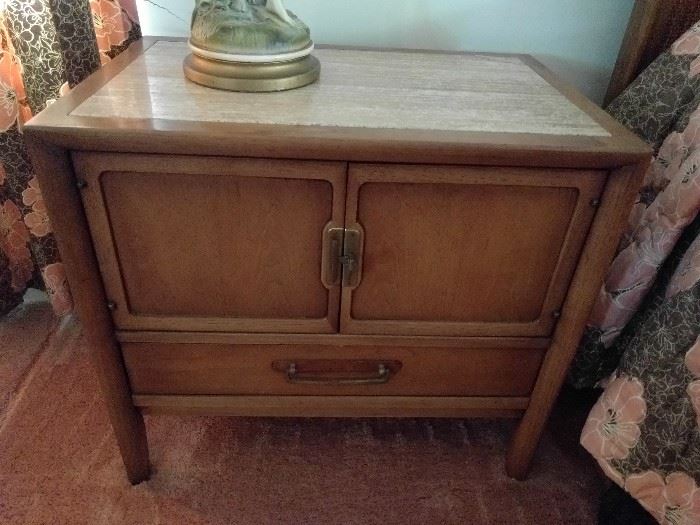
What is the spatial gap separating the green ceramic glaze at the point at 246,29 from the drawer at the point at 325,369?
443 mm

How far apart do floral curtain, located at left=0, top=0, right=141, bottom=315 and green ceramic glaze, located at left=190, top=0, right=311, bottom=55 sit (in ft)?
1.08

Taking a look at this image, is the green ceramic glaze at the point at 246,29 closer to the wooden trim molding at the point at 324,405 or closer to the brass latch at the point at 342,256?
the brass latch at the point at 342,256

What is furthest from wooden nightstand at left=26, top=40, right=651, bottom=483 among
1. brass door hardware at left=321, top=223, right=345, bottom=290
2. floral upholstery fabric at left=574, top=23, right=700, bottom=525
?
floral upholstery fabric at left=574, top=23, right=700, bottom=525

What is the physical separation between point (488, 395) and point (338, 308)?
1.05 feet

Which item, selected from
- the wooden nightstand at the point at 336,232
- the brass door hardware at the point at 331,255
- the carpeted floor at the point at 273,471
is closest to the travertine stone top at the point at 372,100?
the wooden nightstand at the point at 336,232

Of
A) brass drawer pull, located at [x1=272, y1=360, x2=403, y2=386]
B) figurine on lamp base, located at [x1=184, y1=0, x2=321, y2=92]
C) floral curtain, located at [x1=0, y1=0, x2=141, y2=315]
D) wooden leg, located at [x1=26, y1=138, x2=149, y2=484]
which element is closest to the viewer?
wooden leg, located at [x1=26, y1=138, x2=149, y2=484]

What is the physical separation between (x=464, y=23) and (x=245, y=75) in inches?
21.5

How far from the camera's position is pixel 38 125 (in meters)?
0.65

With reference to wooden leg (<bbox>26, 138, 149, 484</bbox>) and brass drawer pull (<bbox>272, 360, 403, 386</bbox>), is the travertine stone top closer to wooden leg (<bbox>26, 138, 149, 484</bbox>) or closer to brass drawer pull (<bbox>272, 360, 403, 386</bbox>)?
wooden leg (<bbox>26, 138, 149, 484</bbox>)

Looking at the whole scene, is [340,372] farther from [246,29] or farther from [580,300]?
[246,29]

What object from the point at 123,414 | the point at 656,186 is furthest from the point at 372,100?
the point at 123,414

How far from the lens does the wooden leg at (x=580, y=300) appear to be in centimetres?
74

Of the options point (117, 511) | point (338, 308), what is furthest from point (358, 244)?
point (117, 511)

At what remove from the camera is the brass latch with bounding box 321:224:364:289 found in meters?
0.76
